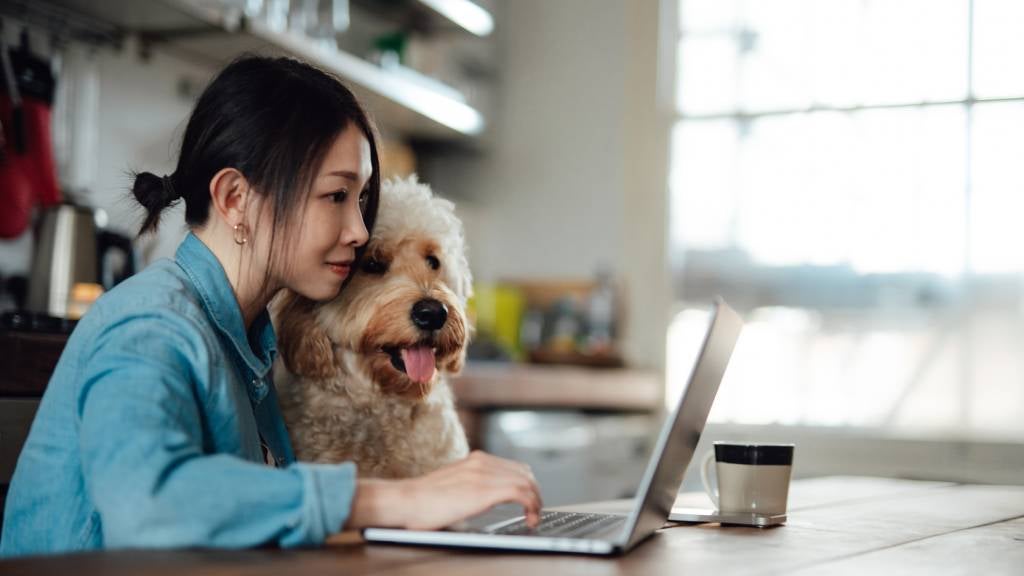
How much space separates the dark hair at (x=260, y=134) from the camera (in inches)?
51.2

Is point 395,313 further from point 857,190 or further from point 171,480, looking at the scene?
point 857,190

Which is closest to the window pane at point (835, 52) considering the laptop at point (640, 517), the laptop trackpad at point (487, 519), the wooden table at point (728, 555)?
the wooden table at point (728, 555)

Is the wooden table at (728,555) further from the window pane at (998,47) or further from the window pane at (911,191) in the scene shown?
the window pane at (998,47)

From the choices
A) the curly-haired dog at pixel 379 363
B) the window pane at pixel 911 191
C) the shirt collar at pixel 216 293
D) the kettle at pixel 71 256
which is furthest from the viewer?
the window pane at pixel 911 191

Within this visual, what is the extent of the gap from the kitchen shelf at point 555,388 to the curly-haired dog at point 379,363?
1.38m

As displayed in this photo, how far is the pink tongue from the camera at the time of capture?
67.9 inches

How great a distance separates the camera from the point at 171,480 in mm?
916

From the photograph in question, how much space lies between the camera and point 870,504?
1721 mm

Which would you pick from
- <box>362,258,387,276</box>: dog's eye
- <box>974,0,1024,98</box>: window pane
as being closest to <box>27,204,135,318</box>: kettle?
<box>362,258,387,276</box>: dog's eye

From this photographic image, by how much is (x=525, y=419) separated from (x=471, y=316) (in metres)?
1.78

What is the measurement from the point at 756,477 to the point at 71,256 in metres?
1.85

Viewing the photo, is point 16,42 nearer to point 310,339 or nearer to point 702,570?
point 310,339

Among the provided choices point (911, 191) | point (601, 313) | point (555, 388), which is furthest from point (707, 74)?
point (555, 388)

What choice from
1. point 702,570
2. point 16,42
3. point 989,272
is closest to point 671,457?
point 702,570
